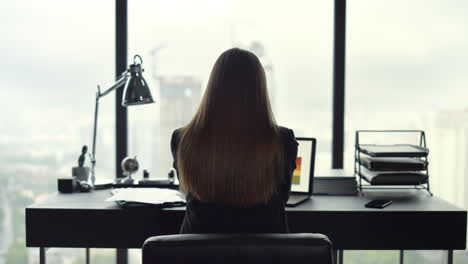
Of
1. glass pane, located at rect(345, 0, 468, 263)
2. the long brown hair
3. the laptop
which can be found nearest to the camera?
the long brown hair

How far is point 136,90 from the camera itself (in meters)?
2.32

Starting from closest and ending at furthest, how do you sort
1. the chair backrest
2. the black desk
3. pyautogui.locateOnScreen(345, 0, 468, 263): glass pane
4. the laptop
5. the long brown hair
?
the chair backrest < the long brown hair < the black desk < the laptop < pyautogui.locateOnScreen(345, 0, 468, 263): glass pane

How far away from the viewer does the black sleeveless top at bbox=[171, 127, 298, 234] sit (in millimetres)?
1499

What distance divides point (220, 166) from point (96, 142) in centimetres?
139

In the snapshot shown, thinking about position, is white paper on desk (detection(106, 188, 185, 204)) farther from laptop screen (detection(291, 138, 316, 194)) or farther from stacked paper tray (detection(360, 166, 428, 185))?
stacked paper tray (detection(360, 166, 428, 185))

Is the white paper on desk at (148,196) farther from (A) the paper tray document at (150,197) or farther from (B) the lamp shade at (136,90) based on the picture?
(B) the lamp shade at (136,90)

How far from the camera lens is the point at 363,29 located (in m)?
2.65

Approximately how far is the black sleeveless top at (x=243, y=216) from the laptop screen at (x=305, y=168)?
625 mm

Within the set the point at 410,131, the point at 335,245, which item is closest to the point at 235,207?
the point at 335,245

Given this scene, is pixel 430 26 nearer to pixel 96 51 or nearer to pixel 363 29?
pixel 363 29

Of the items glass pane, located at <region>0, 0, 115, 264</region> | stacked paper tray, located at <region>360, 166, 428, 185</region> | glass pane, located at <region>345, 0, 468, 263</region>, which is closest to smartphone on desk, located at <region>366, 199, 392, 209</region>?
stacked paper tray, located at <region>360, 166, 428, 185</region>

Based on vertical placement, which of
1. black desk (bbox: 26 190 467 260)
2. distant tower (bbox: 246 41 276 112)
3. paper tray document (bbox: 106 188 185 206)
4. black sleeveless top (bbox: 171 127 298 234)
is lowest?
black desk (bbox: 26 190 467 260)

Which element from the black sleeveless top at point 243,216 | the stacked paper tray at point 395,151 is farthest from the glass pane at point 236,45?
the black sleeveless top at point 243,216

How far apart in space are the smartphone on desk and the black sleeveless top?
532 millimetres
